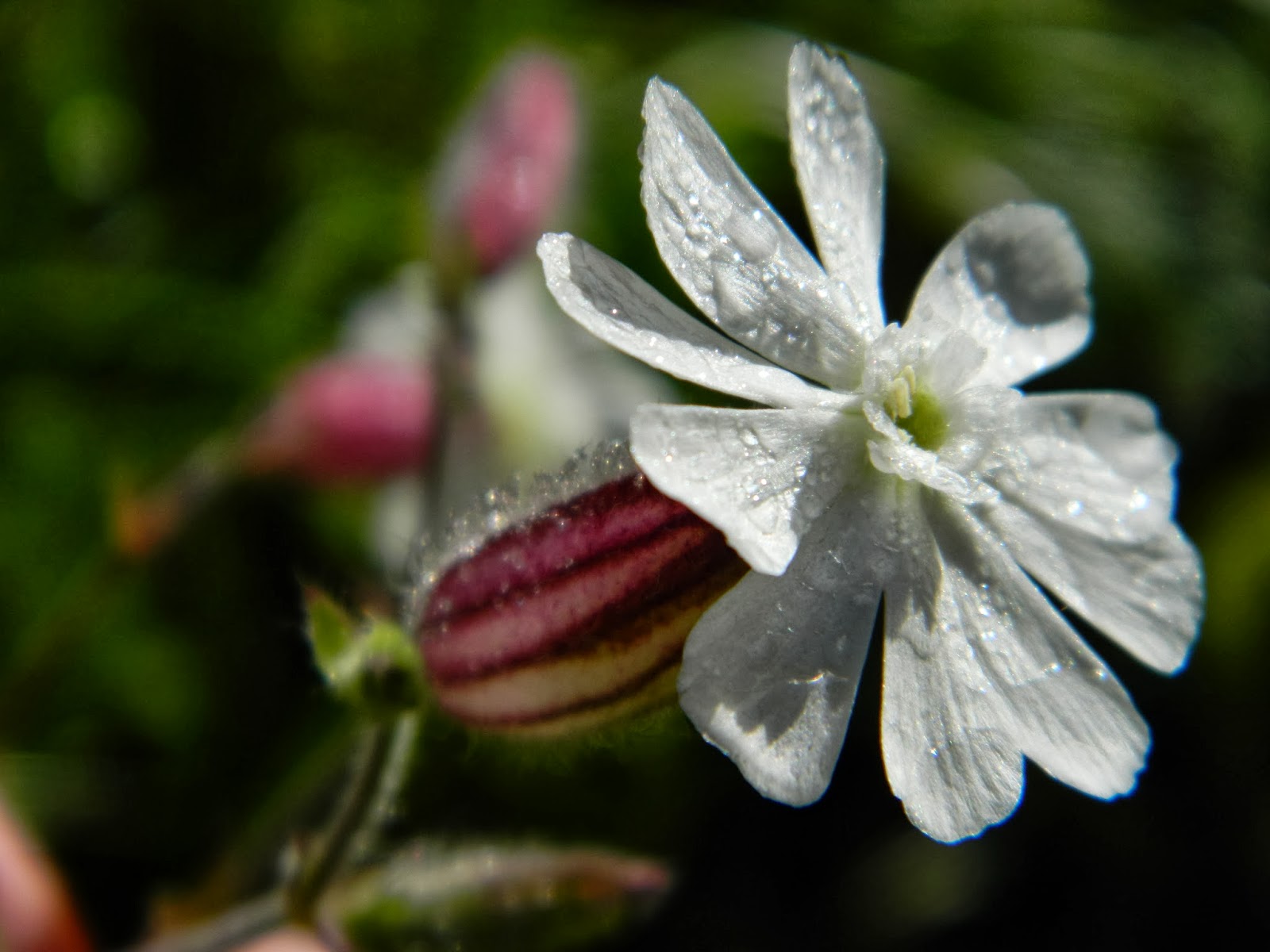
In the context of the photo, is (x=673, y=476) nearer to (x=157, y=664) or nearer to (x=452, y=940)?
(x=452, y=940)

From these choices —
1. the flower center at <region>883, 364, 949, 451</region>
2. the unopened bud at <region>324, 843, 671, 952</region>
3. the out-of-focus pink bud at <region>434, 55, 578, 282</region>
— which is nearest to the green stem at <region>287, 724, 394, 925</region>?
the unopened bud at <region>324, 843, 671, 952</region>

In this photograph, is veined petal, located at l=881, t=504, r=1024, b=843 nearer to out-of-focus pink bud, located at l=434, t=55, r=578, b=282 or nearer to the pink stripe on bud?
the pink stripe on bud

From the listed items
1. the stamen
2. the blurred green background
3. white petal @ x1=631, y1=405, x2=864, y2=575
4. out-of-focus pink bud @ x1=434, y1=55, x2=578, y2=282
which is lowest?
the blurred green background

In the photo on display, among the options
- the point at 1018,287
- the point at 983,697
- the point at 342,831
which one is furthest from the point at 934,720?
the point at 342,831

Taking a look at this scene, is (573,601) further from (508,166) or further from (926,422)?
(508,166)

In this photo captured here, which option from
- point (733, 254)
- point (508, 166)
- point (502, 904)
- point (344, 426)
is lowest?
point (502, 904)

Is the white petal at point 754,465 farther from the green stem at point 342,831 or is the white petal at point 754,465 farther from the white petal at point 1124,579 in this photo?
the green stem at point 342,831
